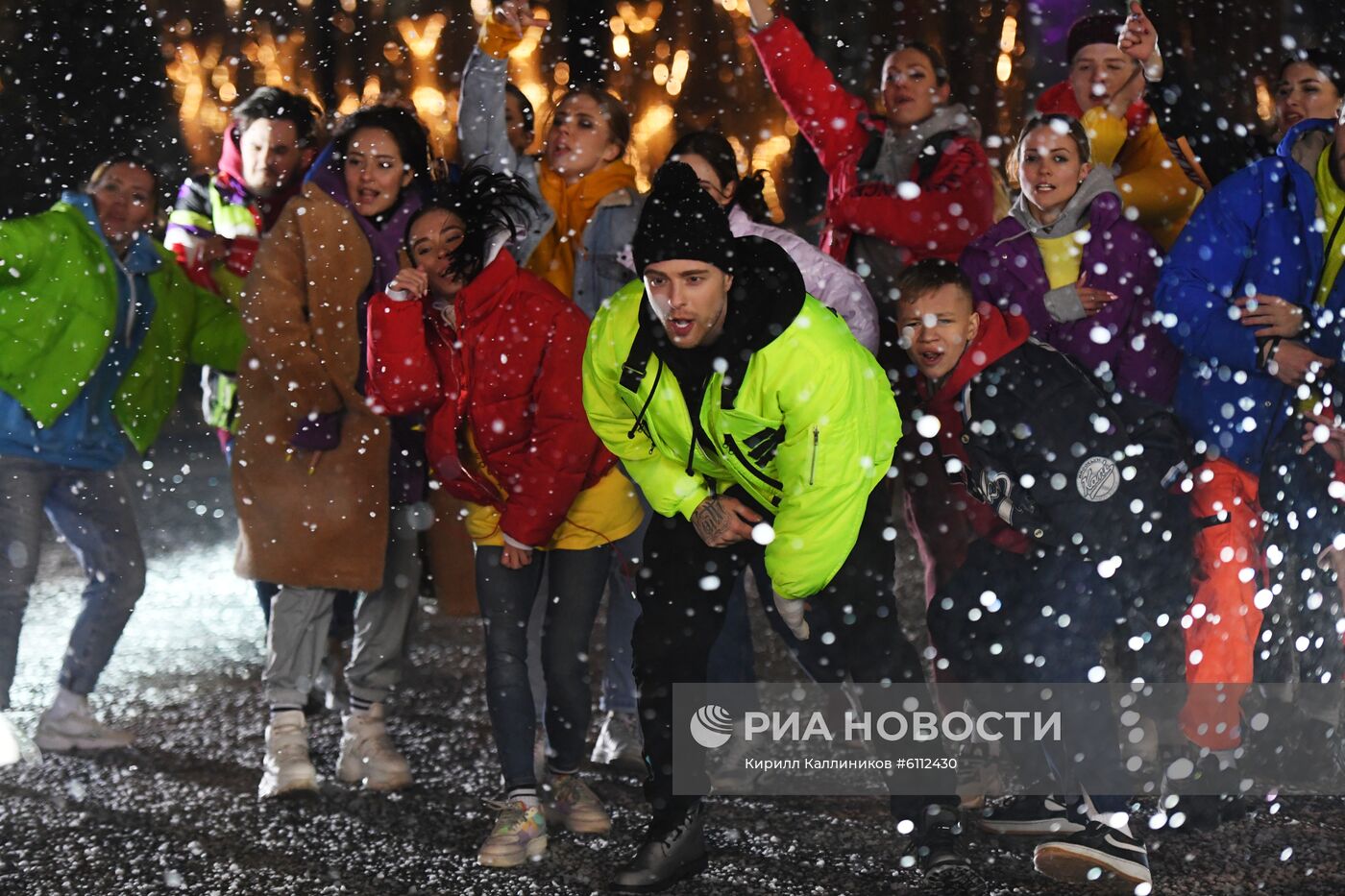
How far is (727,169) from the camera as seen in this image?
426 cm

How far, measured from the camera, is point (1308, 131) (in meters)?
4.05

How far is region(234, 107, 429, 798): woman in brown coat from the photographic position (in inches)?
173

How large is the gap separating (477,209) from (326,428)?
0.85m

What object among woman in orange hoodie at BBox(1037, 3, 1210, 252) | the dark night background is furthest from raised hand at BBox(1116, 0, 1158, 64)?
the dark night background

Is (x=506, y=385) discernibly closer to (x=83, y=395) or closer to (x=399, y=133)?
(x=399, y=133)

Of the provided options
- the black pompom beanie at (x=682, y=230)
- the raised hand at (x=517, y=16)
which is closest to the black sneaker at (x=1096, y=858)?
the black pompom beanie at (x=682, y=230)

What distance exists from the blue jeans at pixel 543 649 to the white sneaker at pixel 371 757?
51 centimetres

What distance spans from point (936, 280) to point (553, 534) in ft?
3.91

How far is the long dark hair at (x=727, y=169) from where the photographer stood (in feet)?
13.9

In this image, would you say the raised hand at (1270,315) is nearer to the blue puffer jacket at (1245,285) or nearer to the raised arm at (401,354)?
the blue puffer jacket at (1245,285)

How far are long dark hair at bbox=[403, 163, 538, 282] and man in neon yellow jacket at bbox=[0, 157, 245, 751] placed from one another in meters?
1.22

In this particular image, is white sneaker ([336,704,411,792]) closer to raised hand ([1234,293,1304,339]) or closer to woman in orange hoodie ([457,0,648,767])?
woman in orange hoodie ([457,0,648,767])

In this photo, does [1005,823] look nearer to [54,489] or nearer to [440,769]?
[440,769]

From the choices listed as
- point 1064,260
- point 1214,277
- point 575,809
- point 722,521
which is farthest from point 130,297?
point 1214,277
